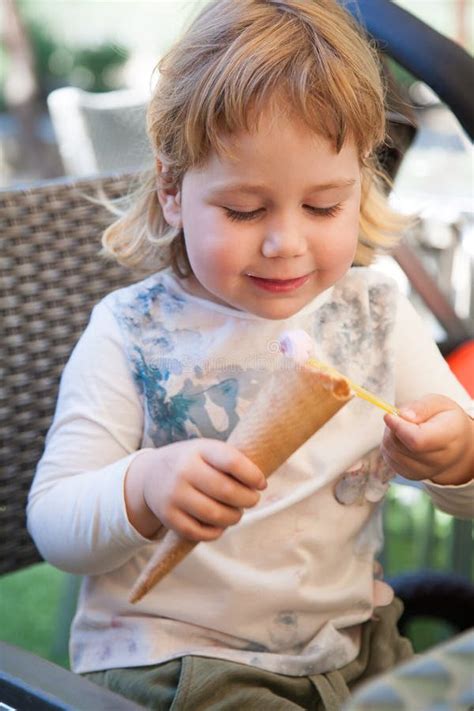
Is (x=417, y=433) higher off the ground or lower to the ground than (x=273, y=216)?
lower

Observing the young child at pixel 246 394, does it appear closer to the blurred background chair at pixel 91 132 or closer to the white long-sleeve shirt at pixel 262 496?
the white long-sleeve shirt at pixel 262 496

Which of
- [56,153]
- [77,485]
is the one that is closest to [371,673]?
[77,485]

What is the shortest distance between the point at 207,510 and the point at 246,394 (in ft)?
0.94

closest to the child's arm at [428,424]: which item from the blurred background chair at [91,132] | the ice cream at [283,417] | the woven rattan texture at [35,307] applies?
the ice cream at [283,417]

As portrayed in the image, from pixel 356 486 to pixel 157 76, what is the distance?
52 centimetres

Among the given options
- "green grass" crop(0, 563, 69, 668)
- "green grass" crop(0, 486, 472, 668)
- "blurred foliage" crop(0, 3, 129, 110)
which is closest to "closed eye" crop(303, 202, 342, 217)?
"green grass" crop(0, 486, 472, 668)

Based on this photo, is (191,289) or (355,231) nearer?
(355,231)

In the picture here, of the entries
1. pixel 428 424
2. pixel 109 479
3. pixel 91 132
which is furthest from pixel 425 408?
pixel 91 132

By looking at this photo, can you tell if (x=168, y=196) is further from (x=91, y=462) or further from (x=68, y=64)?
(x=68, y=64)

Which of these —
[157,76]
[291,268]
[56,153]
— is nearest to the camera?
[291,268]

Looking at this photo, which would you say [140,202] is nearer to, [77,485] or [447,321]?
[77,485]

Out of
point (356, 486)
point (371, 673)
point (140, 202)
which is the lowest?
point (371, 673)

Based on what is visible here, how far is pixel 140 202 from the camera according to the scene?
1.36 meters

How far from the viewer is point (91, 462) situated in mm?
1208
